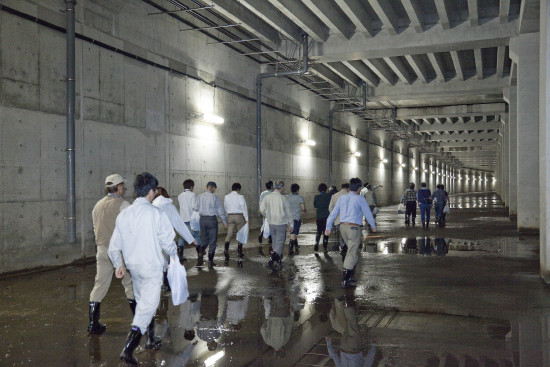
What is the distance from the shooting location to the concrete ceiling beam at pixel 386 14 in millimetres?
14184

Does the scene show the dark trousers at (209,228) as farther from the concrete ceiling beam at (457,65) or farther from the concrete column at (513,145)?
the concrete column at (513,145)

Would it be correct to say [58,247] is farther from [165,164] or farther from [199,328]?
[199,328]

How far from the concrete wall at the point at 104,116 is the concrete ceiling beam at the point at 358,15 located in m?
4.15

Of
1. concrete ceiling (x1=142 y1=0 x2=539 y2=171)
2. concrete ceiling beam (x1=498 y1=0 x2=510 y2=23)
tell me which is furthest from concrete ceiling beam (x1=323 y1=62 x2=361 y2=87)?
concrete ceiling beam (x1=498 y1=0 x2=510 y2=23)

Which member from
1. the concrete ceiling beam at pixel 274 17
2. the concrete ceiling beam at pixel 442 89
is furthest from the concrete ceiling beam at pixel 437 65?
the concrete ceiling beam at pixel 274 17

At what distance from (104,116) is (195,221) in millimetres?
3074

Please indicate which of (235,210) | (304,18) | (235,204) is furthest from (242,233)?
(304,18)

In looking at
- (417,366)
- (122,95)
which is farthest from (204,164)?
(417,366)

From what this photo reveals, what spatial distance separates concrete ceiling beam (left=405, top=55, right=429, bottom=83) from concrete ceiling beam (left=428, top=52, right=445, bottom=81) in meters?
0.54

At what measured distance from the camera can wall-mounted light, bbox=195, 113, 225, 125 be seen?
49.1 feet

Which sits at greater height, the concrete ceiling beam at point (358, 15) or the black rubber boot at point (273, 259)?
the concrete ceiling beam at point (358, 15)

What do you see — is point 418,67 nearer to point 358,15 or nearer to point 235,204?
point 358,15

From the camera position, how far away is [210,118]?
1554cm

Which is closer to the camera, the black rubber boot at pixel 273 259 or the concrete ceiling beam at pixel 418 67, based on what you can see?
the black rubber boot at pixel 273 259
